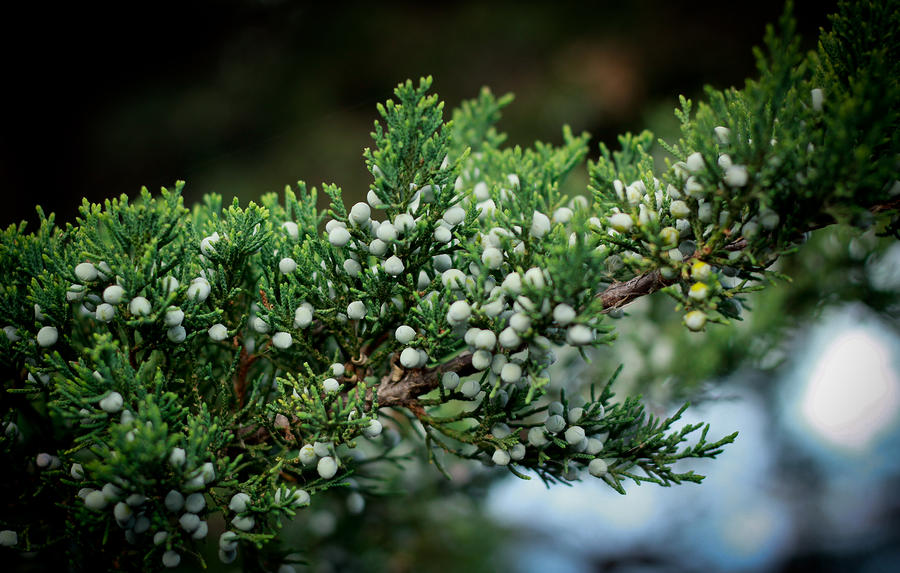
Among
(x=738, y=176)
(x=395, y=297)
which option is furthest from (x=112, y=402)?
(x=738, y=176)

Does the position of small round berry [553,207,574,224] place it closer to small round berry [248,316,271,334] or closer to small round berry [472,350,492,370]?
small round berry [472,350,492,370]

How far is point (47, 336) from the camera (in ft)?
1.88

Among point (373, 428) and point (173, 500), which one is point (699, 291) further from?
point (173, 500)

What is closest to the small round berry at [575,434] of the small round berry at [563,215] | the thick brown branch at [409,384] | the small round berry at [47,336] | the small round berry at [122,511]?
the thick brown branch at [409,384]

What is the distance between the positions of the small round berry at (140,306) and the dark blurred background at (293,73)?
1830 mm

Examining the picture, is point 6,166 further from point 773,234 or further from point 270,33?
point 773,234

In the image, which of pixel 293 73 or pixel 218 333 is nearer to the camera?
pixel 218 333

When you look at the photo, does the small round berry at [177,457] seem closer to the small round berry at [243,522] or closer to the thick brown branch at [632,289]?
the small round berry at [243,522]

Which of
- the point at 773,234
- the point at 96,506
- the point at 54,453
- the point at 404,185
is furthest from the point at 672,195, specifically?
the point at 54,453

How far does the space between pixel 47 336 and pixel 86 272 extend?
9cm

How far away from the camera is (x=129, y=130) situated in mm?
2279

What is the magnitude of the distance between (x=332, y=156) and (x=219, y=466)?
198 cm

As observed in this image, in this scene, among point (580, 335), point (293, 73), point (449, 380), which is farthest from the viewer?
point (293, 73)

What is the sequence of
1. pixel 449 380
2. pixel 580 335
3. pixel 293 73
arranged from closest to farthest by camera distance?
1. pixel 580 335
2. pixel 449 380
3. pixel 293 73
